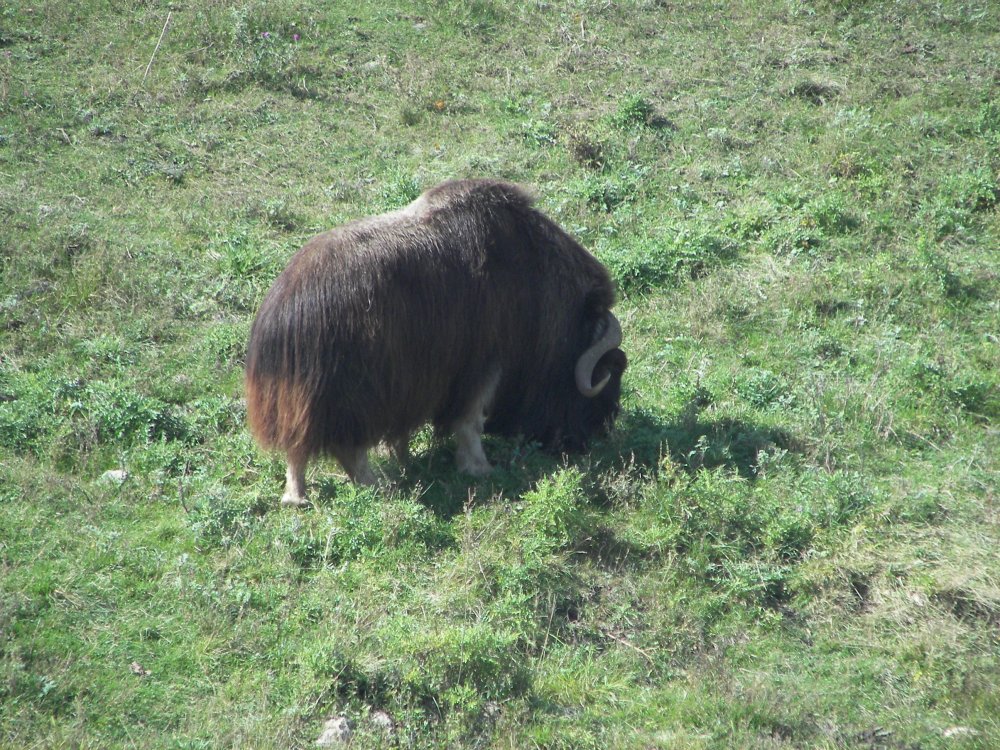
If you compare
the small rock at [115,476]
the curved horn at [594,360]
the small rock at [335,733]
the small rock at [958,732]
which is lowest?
the small rock at [115,476]

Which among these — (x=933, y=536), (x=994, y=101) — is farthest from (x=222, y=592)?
(x=994, y=101)

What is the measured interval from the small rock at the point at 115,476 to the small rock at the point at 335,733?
2273 mm

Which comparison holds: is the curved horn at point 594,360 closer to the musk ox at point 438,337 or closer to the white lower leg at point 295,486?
the musk ox at point 438,337

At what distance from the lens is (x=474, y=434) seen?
639 centimetres

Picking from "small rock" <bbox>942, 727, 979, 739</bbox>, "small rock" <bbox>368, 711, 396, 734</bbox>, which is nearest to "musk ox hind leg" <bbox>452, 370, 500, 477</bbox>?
"small rock" <bbox>368, 711, 396, 734</bbox>

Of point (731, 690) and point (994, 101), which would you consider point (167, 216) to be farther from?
point (994, 101)

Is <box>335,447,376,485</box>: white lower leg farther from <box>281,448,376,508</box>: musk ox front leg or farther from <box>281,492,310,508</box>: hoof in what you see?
<box>281,492,310,508</box>: hoof

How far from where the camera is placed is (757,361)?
24.6 feet

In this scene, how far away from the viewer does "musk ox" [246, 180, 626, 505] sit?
5.50 meters

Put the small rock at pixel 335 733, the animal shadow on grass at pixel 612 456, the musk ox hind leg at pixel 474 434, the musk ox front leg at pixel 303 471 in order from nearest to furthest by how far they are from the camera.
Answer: the small rock at pixel 335 733, the musk ox front leg at pixel 303 471, the animal shadow on grass at pixel 612 456, the musk ox hind leg at pixel 474 434

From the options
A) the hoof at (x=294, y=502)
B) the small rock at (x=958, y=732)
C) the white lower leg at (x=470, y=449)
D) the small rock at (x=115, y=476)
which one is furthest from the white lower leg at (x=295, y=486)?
the small rock at (x=958, y=732)

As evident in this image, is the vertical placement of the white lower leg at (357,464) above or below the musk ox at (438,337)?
below

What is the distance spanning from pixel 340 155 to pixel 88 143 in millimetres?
2359

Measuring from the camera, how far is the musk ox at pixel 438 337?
5504mm
